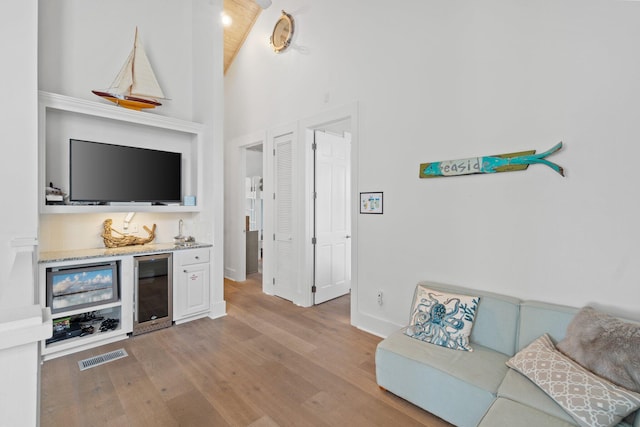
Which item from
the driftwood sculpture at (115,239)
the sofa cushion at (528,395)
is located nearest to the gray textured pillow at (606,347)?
the sofa cushion at (528,395)

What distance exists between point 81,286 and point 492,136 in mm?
3928

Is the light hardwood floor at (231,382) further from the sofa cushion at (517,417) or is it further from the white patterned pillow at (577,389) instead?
the white patterned pillow at (577,389)

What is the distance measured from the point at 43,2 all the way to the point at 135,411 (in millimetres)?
4003

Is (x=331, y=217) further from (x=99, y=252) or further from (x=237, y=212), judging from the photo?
(x=99, y=252)

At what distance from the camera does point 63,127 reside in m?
3.14

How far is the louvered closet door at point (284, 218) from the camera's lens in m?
4.26

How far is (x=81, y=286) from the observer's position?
284 cm

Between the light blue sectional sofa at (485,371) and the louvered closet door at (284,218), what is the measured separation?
2.21 m

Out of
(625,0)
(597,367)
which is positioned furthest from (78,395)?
(625,0)

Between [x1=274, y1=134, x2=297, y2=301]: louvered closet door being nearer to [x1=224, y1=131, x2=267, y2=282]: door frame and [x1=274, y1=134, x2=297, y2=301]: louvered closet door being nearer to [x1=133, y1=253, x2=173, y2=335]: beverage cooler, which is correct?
[x1=224, y1=131, x2=267, y2=282]: door frame

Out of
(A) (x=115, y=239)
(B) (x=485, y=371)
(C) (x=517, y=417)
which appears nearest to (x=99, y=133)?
(A) (x=115, y=239)

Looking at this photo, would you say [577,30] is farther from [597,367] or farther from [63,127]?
[63,127]

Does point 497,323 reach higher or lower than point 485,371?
higher

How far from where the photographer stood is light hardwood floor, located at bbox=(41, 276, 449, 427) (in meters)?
1.97
